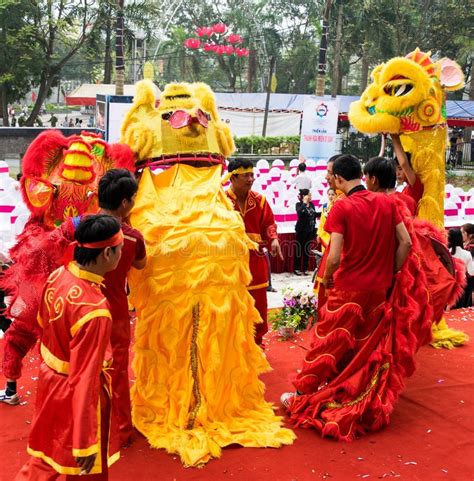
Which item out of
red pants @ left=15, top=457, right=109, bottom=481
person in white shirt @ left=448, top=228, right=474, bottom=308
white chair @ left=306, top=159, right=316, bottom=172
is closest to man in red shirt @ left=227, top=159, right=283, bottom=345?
person in white shirt @ left=448, top=228, right=474, bottom=308

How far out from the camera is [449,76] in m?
5.59

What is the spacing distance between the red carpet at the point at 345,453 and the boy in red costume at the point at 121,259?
0.31m

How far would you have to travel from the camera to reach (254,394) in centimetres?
381

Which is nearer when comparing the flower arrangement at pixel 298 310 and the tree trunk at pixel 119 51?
the flower arrangement at pixel 298 310

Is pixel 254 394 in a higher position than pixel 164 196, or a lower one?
A: lower

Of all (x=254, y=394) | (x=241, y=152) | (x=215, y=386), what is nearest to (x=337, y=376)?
(x=254, y=394)

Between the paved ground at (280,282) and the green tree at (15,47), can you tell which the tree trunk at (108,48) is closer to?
the green tree at (15,47)

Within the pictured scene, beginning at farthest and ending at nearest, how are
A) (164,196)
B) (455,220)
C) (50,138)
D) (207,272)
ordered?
(455,220)
(50,138)
(164,196)
(207,272)

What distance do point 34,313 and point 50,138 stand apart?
3.64 ft

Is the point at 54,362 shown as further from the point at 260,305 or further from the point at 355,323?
the point at 260,305

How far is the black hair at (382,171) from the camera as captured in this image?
4.03 metres

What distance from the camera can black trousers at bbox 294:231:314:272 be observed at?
8.71 meters

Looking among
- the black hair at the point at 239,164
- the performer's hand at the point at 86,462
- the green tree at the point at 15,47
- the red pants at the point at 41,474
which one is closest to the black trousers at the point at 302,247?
the black hair at the point at 239,164

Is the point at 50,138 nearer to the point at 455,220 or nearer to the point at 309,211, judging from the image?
the point at 309,211
